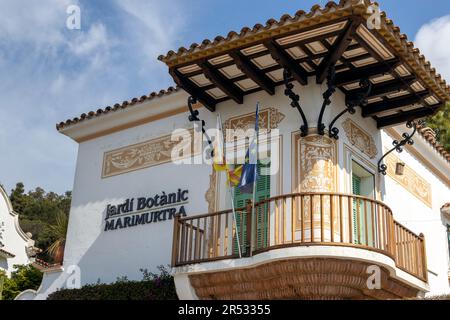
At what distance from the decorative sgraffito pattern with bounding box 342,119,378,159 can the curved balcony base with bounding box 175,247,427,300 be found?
250 cm

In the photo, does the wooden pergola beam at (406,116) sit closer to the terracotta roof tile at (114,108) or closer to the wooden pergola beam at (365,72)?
the wooden pergola beam at (365,72)

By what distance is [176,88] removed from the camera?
14.6m

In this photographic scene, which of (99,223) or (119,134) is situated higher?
(119,134)

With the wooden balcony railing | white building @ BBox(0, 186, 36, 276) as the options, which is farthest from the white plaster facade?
white building @ BBox(0, 186, 36, 276)

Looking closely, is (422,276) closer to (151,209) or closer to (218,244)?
(218,244)

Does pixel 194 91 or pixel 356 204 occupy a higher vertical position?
pixel 194 91

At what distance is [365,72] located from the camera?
12.8m

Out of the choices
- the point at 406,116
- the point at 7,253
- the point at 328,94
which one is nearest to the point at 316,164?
the point at 328,94

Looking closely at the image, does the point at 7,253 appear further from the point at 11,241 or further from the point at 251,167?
the point at 251,167

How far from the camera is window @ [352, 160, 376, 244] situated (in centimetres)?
1194

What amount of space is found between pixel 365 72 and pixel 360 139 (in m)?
1.51

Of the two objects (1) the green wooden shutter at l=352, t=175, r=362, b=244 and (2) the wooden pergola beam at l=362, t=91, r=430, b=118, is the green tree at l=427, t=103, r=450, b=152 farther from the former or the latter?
(1) the green wooden shutter at l=352, t=175, r=362, b=244
